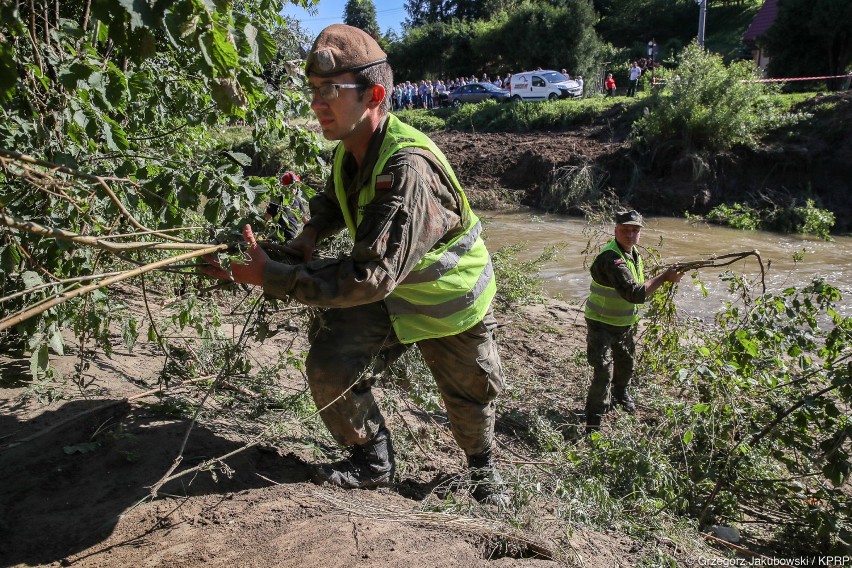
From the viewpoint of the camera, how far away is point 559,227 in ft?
56.6

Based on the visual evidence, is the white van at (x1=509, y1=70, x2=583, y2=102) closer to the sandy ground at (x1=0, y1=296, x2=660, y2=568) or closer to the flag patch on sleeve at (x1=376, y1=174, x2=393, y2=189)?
the sandy ground at (x1=0, y1=296, x2=660, y2=568)

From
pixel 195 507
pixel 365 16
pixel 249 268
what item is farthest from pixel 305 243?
pixel 365 16

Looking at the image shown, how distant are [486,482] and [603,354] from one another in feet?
8.53

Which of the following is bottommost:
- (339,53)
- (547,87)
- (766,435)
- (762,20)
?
(766,435)

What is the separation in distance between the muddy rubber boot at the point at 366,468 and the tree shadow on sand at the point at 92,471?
0.16m

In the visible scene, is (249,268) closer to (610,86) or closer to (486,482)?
(486,482)

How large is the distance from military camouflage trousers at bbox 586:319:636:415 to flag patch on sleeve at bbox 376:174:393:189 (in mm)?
3330

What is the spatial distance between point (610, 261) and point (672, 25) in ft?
156

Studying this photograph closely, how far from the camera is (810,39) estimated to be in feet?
76.6

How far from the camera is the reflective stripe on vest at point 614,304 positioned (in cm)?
561

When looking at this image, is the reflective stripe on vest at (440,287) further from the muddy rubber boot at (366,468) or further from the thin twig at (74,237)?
the thin twig at (74,237)

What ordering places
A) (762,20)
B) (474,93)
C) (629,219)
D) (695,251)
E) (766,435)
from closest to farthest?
(766,435) → (629,219) → (695,251) → (474,93) → (762,20)

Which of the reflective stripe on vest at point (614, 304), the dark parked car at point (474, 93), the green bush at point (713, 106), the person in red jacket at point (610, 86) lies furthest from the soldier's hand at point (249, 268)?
the dark parked car at point (474, 93)

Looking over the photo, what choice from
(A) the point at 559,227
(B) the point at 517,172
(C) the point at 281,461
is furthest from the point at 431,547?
(B) the point at 517,172
